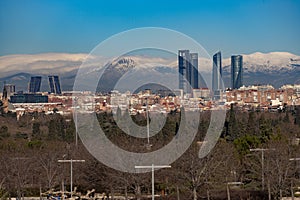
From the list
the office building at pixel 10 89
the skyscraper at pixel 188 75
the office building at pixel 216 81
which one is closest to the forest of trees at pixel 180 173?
the skyscraper at pixel 188 75

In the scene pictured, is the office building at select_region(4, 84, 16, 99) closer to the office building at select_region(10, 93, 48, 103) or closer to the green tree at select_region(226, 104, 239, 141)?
the office building at select_region(10, 93, 48, 103)

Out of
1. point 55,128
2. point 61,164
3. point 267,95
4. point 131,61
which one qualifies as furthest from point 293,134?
point 267,95

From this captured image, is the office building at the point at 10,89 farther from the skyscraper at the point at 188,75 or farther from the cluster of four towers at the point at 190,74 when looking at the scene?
the skyscraper at the point at 188,75

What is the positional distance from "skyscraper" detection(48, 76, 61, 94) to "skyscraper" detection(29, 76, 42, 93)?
208 centimetres

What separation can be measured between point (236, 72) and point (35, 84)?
39549 mm

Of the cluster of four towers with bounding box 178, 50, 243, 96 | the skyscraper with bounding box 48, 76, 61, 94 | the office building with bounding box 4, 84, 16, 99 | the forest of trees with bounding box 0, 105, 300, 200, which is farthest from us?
the skyscraper with bounding box 48, 76, 61, 94

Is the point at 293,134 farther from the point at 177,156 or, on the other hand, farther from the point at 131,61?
the point at 177,156

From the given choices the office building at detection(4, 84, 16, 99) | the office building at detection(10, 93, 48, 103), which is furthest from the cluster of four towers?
the office building at detection(4, 84, 16, 99)

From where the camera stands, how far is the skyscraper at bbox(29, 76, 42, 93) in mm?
93444

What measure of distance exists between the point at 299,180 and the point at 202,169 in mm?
3652

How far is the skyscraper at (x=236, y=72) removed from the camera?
112 metres

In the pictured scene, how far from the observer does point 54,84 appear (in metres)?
91.8

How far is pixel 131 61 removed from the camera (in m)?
30.0

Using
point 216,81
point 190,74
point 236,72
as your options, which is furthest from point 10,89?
point 236,72
